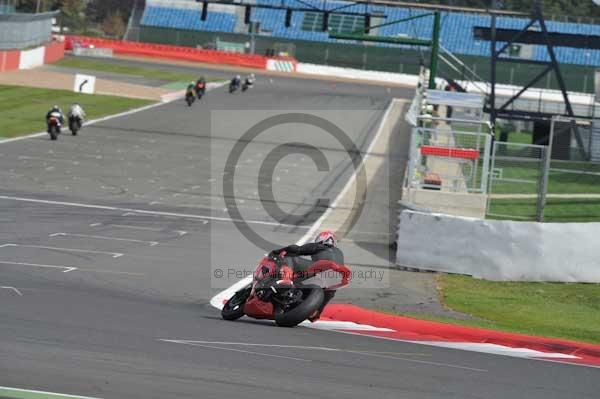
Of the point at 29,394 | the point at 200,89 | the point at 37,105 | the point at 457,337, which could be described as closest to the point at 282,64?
the point at 200,89

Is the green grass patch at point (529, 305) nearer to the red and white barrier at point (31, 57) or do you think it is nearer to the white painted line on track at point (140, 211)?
the white painted line on track at point (140, 211)

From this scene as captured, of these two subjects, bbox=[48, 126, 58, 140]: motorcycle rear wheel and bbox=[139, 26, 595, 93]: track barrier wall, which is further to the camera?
bbox=[139, 26, 595, 93]: track barrier wall

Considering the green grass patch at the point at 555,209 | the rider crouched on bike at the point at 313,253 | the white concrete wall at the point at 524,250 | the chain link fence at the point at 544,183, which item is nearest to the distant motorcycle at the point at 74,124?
the chain link fence at the point at 544,183

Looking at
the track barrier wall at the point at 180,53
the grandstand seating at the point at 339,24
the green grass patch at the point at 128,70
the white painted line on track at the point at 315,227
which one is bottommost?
the white painted line on track at the point at 315,227

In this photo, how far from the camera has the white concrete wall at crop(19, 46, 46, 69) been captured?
70.6 metres

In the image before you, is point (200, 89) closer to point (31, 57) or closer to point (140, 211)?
point (31, 57)

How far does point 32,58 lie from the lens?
72.9m

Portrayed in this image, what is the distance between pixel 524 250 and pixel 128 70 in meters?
60.8

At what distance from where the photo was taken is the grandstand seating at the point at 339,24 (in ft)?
331

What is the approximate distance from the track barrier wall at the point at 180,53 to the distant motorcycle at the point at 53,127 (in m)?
52.0

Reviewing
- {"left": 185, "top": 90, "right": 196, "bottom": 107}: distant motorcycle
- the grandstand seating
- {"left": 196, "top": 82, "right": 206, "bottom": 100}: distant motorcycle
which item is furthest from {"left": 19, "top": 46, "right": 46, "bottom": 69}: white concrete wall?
the grandstand seating

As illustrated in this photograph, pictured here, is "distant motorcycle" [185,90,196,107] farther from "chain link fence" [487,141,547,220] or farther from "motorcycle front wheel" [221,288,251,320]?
"motorcycle front wheel" [221,288,251,320]

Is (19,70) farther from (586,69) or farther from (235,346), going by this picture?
(235,346)

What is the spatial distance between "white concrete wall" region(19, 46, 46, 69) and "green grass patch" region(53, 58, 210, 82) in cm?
158
